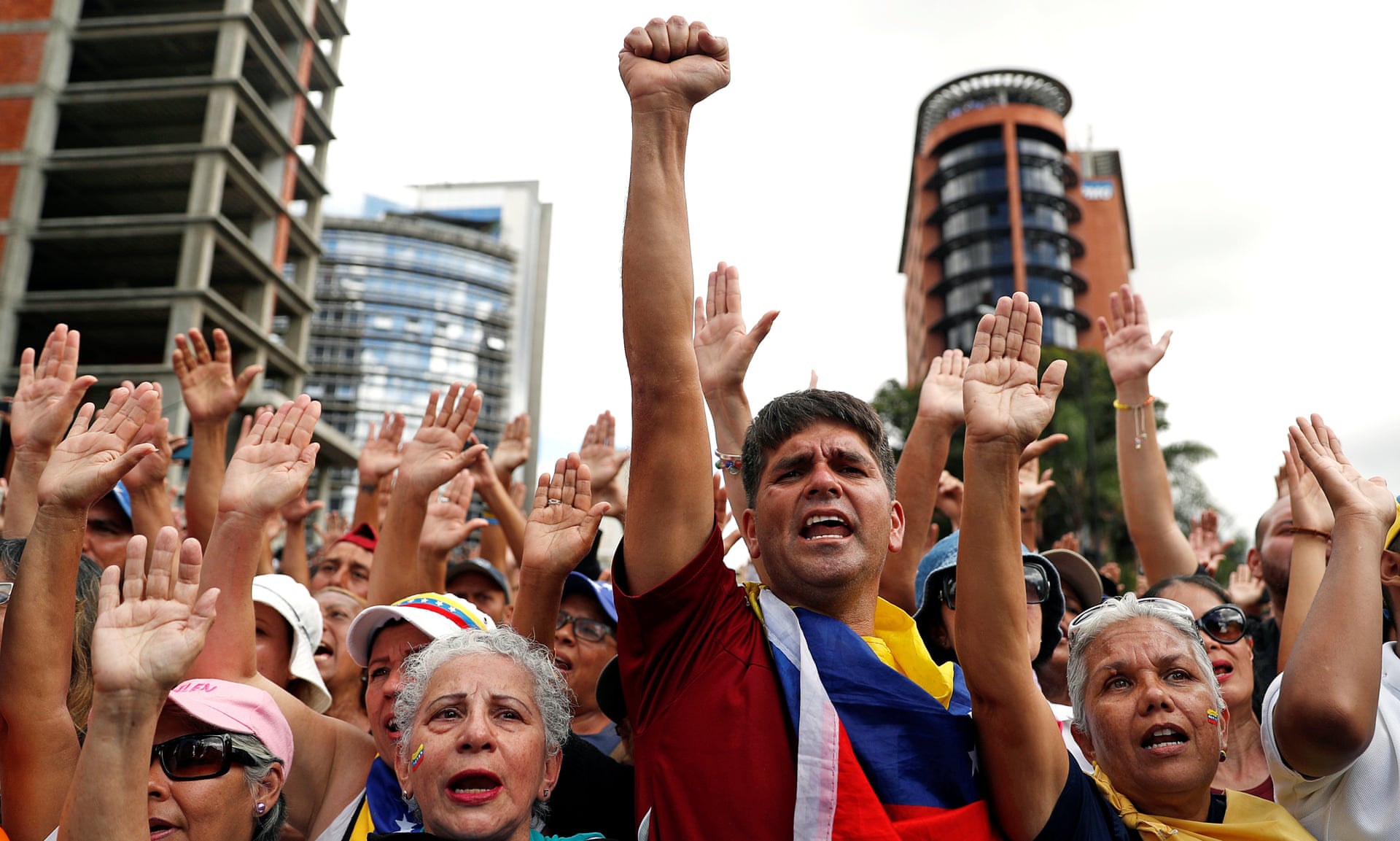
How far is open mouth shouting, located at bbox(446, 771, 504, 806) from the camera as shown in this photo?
2.42 metres

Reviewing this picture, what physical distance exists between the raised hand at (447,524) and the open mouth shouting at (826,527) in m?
2.17

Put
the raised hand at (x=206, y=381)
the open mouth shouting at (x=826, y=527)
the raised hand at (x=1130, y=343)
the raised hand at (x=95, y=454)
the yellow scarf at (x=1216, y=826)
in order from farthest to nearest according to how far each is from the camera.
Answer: the raised hand at (x=206, y=381)
the raised hand at (x=1130, y=343)
the raised hand at (x=95, y=454)
the yellow scarf at (x=1216, y=826)
the open mouth shouting at (x=826, y=527)

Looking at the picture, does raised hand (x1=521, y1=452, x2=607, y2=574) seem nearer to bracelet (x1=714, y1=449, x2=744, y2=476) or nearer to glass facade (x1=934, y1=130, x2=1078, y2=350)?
bracelet (x1=714, y1=449, x2=744, y2=476)

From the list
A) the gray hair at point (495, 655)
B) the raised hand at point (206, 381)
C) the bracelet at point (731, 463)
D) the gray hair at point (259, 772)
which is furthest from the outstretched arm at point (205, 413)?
the bracelet at point (731, 463)

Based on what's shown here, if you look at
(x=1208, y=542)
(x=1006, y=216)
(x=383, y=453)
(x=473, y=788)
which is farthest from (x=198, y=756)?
(x=1006, y=216)

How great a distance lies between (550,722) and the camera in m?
2.68

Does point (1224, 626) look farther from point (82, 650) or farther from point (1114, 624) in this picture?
point (82, 650)

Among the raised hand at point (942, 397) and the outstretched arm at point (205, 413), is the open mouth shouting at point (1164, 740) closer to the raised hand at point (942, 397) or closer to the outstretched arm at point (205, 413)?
the raised hand at point (942, 397)

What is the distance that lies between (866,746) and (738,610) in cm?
41

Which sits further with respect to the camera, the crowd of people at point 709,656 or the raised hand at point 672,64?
the raised hand at point 672,64

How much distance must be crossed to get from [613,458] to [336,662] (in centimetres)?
168

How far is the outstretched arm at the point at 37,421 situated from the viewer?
3.63 metres

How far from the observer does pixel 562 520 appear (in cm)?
324

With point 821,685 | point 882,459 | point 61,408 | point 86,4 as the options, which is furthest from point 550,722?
point 86,4
